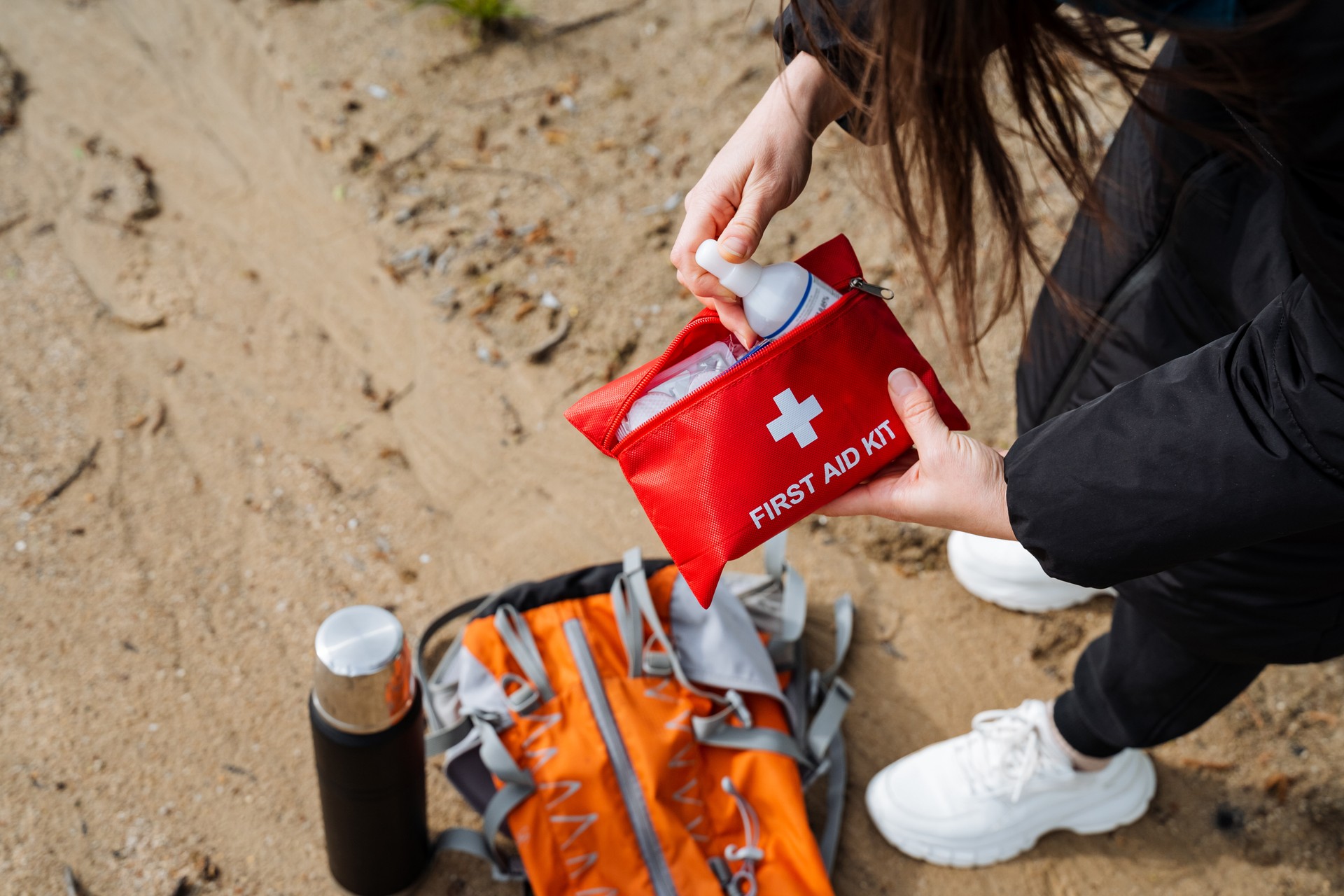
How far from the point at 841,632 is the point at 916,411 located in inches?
42.7

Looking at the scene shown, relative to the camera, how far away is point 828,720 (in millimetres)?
2150

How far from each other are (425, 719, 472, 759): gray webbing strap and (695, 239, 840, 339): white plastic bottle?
1.09 m

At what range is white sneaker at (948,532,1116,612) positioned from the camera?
234cm

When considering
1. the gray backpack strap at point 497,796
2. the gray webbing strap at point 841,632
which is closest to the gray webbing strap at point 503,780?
the gray backpack strap at point 497,796

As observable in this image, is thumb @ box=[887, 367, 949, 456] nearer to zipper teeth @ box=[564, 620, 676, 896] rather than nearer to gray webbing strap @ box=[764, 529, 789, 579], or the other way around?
gray webbing strap @ box=[764, 529, 789, 579]

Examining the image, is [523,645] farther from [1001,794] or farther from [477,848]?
[1001,794]

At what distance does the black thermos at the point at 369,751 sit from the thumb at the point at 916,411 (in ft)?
2.75

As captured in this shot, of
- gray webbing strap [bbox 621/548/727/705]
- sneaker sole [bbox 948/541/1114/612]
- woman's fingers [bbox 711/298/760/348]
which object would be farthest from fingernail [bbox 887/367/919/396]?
sneaker sole [bbox 948/541/1114/612]

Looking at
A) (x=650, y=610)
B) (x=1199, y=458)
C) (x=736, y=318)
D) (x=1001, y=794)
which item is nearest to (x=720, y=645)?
(x=650, y=610)

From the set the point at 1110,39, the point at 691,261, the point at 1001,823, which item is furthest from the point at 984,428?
the point at 1110,39

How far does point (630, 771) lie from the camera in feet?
6.29

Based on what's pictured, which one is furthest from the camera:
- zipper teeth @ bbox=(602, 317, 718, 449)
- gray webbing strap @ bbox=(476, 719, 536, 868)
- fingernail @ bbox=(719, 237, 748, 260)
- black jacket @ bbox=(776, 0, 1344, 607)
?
gray webbing strap @ bbox=(476, 719, 536, 868)

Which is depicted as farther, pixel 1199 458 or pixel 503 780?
pixel 503 780

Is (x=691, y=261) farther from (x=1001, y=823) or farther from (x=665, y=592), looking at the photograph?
(x=1001, y=823)
